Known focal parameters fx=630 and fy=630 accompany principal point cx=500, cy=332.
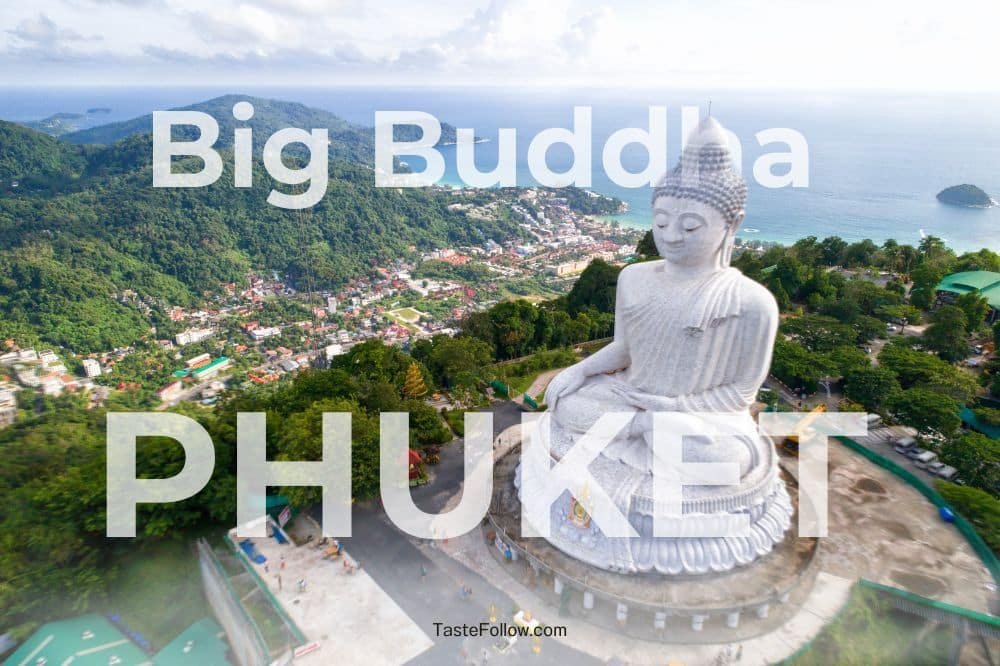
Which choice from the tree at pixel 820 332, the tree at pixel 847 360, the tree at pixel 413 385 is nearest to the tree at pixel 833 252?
the tree at pixel 820 332

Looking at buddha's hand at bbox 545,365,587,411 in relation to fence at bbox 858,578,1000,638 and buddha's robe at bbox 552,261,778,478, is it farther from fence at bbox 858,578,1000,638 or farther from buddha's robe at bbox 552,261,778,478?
fence at bbox 858,578,1000,638

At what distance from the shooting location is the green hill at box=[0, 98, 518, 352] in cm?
4191

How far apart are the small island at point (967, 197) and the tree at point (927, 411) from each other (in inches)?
2998

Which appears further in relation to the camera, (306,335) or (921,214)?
(921,214)

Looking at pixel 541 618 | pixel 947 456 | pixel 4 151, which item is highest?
pixel 4 151

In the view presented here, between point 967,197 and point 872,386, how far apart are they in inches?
3045

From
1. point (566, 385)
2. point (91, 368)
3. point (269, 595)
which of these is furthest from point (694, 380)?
point (91, 368)

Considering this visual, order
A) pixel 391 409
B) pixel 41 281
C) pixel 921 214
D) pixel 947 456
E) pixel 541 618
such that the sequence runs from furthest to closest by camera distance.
A: 1. pixel 921 214
2. pixel 41 281
3. pixel 391 409
4. pixel 947 456
5. pixel 541 618

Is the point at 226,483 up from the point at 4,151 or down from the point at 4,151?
down

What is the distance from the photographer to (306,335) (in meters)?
47.0

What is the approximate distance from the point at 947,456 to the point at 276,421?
51.9 feet

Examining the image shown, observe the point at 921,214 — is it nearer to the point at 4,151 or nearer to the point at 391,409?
the point at 391,409

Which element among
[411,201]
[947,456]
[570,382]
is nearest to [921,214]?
[411,201]

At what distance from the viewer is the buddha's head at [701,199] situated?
11039mm
